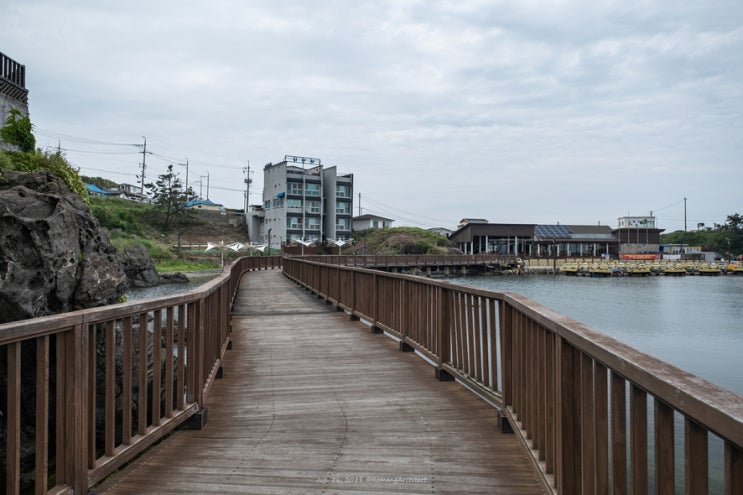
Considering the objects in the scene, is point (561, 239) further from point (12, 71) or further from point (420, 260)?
point (12, 71)

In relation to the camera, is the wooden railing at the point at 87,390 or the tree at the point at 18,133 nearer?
the wooden railing at the point at 87,390

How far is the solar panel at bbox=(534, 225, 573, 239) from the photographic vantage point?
82.6 m

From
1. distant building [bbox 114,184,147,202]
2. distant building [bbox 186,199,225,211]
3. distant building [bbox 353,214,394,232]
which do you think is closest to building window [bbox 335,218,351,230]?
distant building [bbox 353,214,394,232]

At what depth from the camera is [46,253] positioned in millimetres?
8352

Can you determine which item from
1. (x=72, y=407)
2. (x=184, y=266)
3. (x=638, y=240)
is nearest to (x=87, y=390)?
(x=72, y=407)

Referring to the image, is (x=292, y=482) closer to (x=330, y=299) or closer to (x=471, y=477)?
(x=471, y=477)

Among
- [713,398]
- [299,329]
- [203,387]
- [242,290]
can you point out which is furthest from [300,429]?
[242,290]

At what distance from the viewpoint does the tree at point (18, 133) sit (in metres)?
12.5

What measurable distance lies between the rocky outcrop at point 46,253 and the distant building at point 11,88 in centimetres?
685

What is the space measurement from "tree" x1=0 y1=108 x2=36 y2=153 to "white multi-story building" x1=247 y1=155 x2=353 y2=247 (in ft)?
170

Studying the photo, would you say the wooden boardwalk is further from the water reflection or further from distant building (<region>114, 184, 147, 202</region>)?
distant building (<region>114, 184, 147, 202</region>)

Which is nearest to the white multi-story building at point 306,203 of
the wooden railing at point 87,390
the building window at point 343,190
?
the building window at point 343,190

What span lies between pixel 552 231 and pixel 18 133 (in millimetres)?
80938

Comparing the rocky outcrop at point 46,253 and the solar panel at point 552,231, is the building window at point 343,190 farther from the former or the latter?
the rocky outcrop at point 46,253
